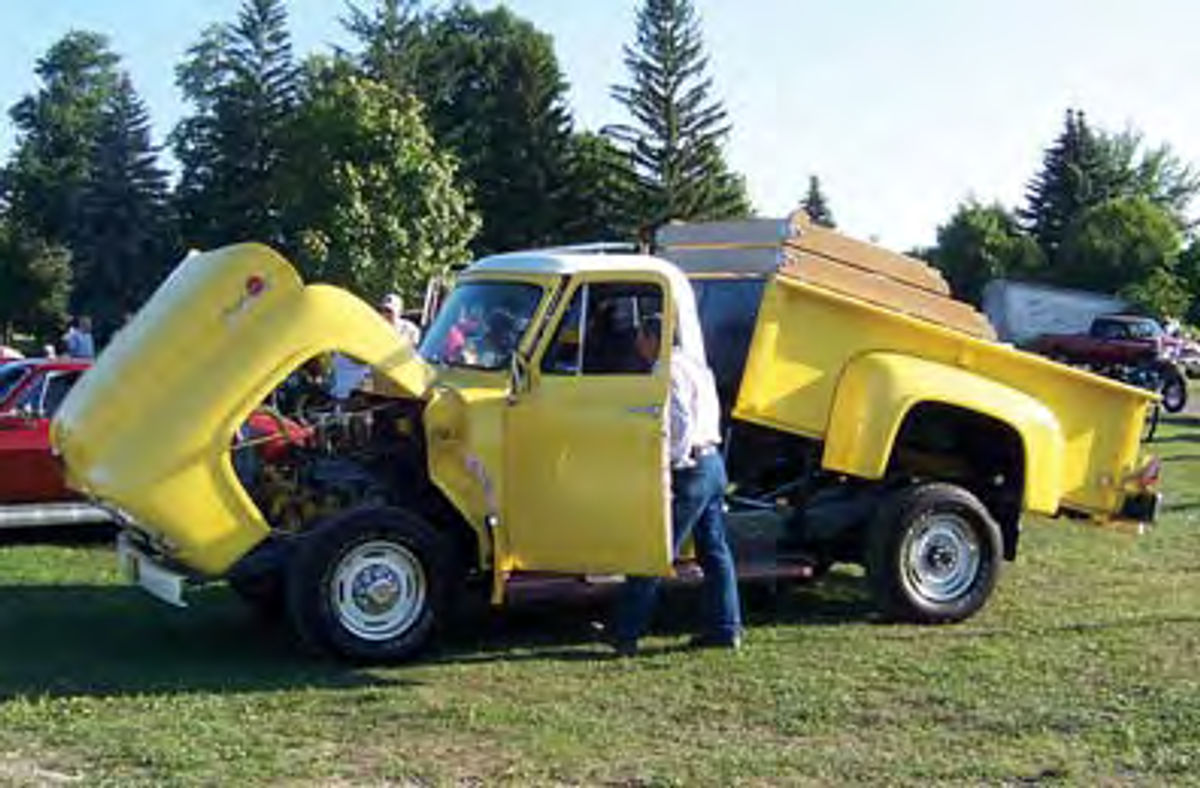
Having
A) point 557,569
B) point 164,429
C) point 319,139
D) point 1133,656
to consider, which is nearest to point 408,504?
point 557,569

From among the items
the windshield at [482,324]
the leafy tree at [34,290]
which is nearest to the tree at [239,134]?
the leafy tree at [34,290]

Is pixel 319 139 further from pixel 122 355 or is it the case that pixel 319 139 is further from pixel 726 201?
pixel 122 355

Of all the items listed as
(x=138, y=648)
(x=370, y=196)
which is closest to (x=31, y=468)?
(x=138, y=648)

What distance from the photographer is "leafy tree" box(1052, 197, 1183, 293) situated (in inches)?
2771

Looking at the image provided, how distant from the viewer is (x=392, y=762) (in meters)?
6.69

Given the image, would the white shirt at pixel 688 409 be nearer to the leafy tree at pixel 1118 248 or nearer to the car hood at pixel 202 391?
the car hood at pixel 202 391

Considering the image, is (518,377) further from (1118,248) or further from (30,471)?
(1118,248)

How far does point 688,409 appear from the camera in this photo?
8.62 m

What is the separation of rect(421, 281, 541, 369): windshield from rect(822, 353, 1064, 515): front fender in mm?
1987

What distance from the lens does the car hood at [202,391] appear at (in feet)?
26.2

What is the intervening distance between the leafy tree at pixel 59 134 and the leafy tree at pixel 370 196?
741 inches

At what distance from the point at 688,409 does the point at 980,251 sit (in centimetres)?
7189

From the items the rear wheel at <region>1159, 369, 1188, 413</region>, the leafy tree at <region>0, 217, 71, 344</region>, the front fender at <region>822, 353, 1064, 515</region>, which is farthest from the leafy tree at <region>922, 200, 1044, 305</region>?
the front fender at <region>822, 353, 1064, 515</region>

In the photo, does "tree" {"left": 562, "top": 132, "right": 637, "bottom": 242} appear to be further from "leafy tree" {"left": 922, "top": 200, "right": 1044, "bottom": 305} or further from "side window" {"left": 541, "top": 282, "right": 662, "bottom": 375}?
"side window" {"left": 541, "top": 282, "right": 662, "bottom": 375}
